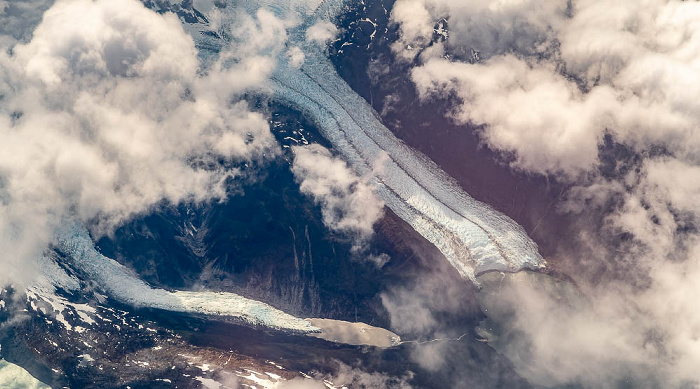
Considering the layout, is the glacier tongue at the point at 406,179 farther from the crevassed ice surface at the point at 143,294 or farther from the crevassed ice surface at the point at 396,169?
the crevassed ice surface at the point at 143,294

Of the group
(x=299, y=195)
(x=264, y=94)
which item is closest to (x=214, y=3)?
(x=264, y=94)

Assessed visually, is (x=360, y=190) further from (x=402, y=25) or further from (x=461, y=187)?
(x=402, y=25)

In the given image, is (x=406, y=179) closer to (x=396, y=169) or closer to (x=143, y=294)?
(x=396, y=169)

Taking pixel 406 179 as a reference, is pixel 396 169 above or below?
above

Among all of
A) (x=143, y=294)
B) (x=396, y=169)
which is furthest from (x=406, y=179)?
(x=143, y=294)

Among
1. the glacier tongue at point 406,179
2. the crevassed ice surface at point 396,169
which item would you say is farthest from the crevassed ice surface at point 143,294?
the crevassed ice surface at point 396,169

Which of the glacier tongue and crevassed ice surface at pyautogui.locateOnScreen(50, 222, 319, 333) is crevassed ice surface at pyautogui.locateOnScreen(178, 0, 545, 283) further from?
crevassed ice surface at pyautogui.locateOnScreen(50, 222, 319, 333)
